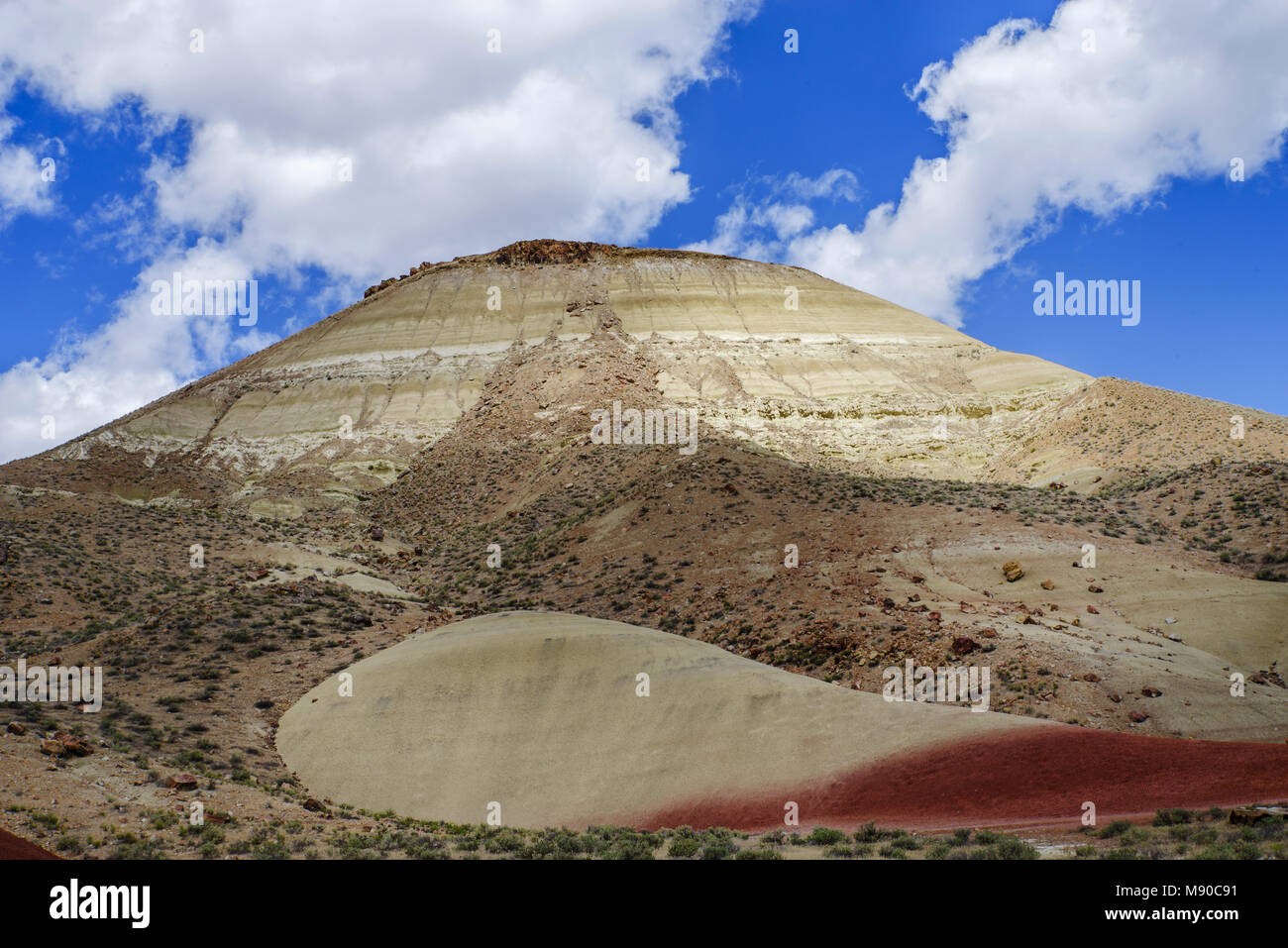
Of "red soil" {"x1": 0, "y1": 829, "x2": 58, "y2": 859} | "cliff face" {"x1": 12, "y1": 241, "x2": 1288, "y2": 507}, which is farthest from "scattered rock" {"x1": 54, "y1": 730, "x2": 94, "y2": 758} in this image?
"cliff face" {"x1": 12, "y1": 241, "x2": 1288, "y2": 507}

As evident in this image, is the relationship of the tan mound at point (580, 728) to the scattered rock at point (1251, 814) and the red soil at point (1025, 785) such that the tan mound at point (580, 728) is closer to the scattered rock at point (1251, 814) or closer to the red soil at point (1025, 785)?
the red soil at point (1025, 785)

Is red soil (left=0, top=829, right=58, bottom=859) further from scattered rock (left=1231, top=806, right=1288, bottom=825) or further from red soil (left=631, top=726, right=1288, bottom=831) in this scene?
scattered rock (left=1231, top=806, right=1288, bottom=825)

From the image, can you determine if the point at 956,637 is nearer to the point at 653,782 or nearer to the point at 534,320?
the point at 653,782

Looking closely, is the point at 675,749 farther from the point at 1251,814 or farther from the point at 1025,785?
the point at 1251,814

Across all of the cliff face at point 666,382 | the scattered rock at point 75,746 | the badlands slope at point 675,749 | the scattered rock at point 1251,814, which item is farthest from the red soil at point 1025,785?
the cliff face at point 666,382

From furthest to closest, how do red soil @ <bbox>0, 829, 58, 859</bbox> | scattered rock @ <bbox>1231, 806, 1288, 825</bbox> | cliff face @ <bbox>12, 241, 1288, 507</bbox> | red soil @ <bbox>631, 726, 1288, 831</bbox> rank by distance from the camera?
cliff face @ <bbox>12, 241, 1288, 507</bbox>, red soil @ <bbox>631, 726, 1288, 831</bbox>, scattered rock @ <bbox>1231, 806, 1288, 825</bbox>, red soil @ <bbox>0, 829, 58, 859</bbox>

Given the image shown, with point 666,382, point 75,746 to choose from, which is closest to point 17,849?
point 75,746
